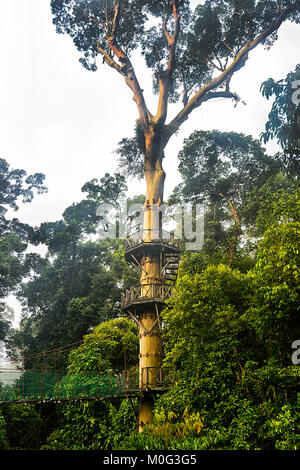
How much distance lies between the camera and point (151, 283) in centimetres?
1869

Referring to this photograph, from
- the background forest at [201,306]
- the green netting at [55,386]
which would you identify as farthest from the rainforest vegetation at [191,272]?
the green netting at [55,386]

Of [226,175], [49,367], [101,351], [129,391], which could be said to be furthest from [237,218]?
[49,367]

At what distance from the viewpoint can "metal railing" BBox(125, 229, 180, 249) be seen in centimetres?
1955

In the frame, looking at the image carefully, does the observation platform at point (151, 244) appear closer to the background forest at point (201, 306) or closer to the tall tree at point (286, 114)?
the background forest at point (201, 306)

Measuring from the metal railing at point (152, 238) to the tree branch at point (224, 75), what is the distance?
605cm

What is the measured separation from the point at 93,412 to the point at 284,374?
11.6 metres

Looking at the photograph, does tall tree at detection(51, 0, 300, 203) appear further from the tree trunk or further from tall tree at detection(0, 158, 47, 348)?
tall tree at detection(0, 158, 47, 348)

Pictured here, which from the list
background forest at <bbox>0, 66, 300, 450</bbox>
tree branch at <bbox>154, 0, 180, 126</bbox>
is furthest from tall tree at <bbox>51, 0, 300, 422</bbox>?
background forest at <bbox>0, 66, 300, 450</bbox>

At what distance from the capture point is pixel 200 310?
1316 cm

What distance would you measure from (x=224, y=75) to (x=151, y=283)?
1324 cm

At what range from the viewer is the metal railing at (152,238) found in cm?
1955

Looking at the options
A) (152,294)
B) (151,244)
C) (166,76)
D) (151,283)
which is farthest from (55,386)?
(166,76)

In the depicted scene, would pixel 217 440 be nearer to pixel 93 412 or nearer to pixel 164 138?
pixel 93 412

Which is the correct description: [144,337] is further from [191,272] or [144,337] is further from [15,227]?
[15,227]
